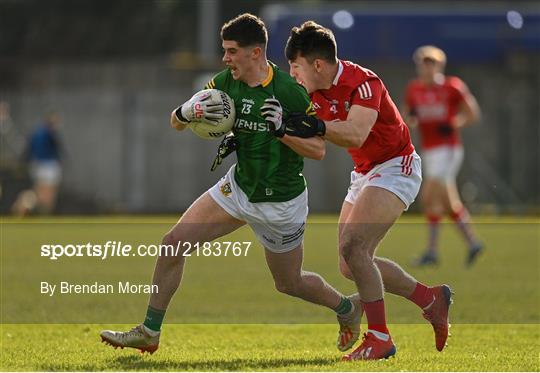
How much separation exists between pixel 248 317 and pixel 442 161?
619 centimetres

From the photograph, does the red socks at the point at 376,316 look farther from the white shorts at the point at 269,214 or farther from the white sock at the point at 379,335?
the white shorts at the point at 269,214

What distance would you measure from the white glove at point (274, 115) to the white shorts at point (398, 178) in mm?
1069

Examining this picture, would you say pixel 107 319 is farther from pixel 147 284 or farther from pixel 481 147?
pixel 481 147

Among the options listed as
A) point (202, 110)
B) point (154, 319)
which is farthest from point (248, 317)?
point (202, 110)

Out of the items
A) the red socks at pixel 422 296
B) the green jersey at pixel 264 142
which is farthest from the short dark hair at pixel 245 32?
the red socks at pixel 422 296

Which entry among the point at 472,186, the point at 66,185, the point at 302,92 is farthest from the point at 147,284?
the point at 66,185

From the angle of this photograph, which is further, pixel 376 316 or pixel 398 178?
pixel 398 178

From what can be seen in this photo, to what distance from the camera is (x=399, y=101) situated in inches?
1121

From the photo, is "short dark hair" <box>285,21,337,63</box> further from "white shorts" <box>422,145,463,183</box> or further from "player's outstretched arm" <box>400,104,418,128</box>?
"white shorts" <box>422,145,463,183</box>

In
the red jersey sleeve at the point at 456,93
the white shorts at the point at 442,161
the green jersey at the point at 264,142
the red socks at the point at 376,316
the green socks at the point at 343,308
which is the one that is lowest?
the white shorts at the point at 442,161

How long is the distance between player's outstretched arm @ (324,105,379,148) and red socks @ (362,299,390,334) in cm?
103

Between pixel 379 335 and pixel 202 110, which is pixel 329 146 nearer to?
pixel 379 335

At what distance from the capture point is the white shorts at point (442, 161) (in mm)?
15695

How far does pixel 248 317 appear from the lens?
405 inches
